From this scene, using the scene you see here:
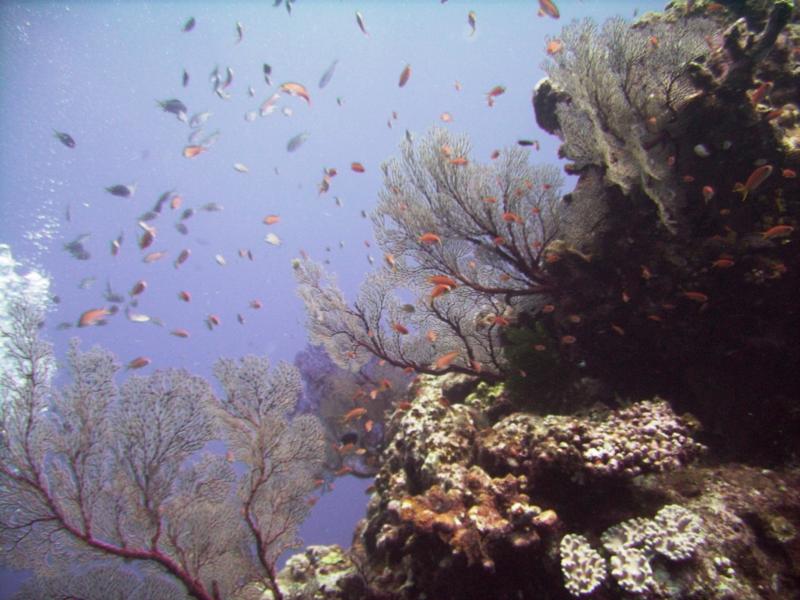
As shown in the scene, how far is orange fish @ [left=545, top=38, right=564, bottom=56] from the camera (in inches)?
218

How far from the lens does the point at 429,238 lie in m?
5.23

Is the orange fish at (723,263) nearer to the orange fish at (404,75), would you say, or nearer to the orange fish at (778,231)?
the orange fish at (778,231)

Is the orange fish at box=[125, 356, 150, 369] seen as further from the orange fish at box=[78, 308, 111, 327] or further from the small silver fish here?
the small silver fish

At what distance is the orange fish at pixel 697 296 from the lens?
4.01 m

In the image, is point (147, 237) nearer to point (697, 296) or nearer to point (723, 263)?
point (697, 296)

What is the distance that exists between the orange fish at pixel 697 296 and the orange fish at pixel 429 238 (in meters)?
2.81

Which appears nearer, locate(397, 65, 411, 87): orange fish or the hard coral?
the hard coral

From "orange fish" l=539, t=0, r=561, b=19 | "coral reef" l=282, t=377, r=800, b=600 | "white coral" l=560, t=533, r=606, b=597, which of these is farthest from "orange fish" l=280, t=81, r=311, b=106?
"white coral" l=560, t=533, r=606, b=597

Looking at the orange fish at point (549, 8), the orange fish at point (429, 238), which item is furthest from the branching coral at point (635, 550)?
the orange fish at point (549, 8)

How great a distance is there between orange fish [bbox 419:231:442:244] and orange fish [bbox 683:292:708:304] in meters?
2.81

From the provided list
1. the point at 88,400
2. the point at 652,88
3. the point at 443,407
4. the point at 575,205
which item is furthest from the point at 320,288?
the point at 652,88

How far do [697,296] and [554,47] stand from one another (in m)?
4.01

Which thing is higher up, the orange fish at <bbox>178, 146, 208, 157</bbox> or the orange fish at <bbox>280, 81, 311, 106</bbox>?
the orange fish at <bbox>178, 146, 208, 157</bbox>

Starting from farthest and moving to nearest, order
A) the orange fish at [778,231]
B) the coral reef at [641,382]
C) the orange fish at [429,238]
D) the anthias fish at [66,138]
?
1. the anthias fish at [66,138]
2. the orange fish at [429,238]
3. the orange fish at [778,231]
4. the coral reef at [641,382]
